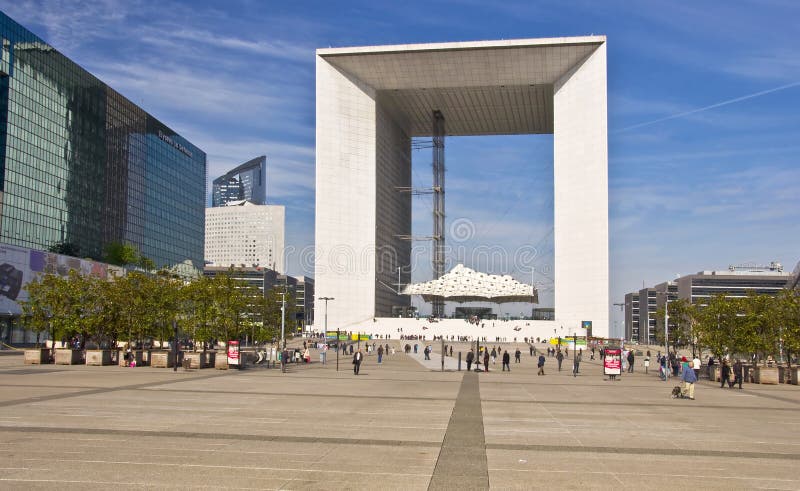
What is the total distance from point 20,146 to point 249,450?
292ft

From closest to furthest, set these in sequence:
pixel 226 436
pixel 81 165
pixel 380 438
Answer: pixel 226 436, pixel 380 438, pixel 81 165

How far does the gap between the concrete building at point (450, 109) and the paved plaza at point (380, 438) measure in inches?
3025

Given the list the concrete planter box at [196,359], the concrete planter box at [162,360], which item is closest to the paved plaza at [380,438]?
the concrete planter box at [196,359]

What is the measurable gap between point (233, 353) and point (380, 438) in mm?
26759

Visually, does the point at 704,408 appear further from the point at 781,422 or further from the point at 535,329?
the point at 535,329

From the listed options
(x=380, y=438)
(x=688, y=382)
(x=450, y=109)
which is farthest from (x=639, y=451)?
(x=450, y=109)

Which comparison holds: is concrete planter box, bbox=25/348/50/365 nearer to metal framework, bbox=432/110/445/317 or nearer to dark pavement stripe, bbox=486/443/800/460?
dark pavement stripe, bbox=486/443/800/460

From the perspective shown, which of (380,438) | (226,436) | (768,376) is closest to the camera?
(226,436)

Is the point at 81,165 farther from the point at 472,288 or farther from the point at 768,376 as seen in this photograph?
the point at 768,376

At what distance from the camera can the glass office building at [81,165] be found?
90500 mm

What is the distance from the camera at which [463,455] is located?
14844 millimetres

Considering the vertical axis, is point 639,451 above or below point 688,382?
below

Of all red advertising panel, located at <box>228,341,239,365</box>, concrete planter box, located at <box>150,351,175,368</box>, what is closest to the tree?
concrete planter box, located at <box>150,351,175,368</box>

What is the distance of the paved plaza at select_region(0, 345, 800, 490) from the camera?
491 inches
